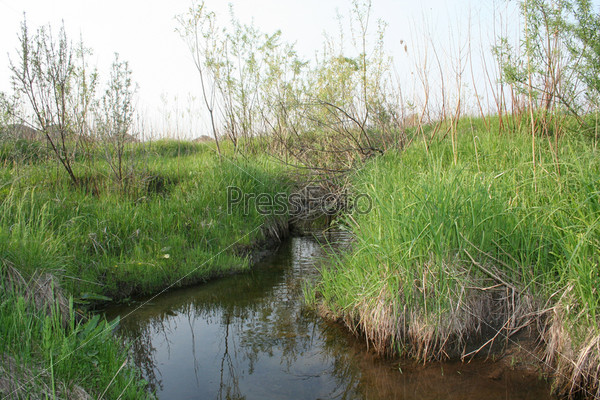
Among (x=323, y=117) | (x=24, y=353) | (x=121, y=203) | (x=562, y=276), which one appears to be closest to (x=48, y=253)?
(x=24, y=353)

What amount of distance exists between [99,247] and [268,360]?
2711mm

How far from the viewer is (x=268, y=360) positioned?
3.45 metres

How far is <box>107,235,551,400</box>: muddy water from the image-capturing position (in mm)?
2975

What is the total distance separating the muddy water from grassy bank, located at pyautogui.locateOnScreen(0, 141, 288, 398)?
0.37 metres

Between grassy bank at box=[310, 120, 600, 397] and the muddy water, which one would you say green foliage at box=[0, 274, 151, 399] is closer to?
the muddy water

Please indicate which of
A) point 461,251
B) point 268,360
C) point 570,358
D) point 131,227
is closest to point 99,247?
point 131,227

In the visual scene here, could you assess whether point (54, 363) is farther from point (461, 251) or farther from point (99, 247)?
point (461, 251)

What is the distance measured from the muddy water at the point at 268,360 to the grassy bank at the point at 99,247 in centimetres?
37

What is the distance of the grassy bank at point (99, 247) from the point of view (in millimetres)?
2508

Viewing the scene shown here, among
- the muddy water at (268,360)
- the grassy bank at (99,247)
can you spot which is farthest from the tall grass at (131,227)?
the muddy water at (268,360)

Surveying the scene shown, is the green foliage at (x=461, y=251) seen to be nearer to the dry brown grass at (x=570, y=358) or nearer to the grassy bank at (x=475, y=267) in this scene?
the grassy bank at (x=475, y=267)

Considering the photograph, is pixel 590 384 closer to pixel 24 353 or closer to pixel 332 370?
pixel 332 370

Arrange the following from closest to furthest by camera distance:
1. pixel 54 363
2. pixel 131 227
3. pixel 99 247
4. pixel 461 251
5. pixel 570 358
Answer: pixel 54 363 < pixel 570 358 < pixel 461 251 < pixel 99 247 < pixel 131 227

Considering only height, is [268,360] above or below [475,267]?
below
